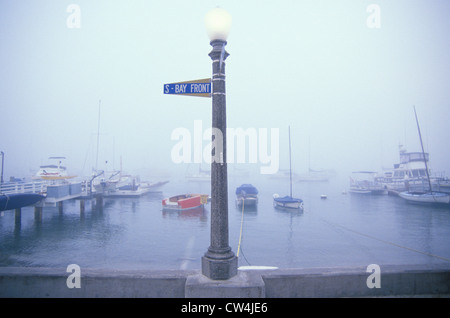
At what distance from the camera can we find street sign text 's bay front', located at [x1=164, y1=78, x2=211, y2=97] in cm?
466

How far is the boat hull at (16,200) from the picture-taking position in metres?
27.2

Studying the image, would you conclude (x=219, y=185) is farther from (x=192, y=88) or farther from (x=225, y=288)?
(x=192, y=88)

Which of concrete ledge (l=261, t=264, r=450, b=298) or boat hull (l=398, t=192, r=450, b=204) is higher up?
concrete ledge (l=261, t=264, r=450, b=298)

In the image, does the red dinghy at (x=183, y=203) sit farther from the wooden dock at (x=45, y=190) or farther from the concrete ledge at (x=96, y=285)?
the concrete ledge at (x=96, y=285)

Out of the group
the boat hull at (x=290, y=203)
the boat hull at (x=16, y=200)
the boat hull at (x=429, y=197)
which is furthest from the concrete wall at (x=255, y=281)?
the boat hull at (x=429, y=197)

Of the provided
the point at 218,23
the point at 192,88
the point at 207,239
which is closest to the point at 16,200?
the point at 207,239

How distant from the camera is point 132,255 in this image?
21.1 meters

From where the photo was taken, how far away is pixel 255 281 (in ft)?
13.3

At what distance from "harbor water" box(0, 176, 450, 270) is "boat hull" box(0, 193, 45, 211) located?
2569mm

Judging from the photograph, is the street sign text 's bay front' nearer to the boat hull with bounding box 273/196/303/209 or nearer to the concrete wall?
the concrete wall

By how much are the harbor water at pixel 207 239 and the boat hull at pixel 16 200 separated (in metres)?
2.57

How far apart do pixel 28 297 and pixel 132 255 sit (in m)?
17.9

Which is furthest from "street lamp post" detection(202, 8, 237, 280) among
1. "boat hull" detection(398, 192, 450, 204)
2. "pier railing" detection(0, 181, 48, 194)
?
"boat hull" detection(398, 192, 450, 204)

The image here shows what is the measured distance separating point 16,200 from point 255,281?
107ft
